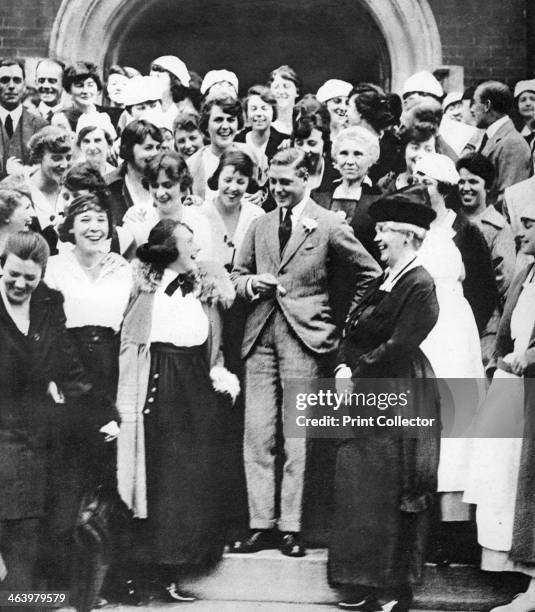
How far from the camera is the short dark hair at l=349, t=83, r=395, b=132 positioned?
6301 mm

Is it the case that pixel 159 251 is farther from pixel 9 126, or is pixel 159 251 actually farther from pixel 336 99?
pixel 336 99

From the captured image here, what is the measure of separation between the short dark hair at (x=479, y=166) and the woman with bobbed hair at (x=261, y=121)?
121cm

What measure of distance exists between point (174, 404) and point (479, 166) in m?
2.56

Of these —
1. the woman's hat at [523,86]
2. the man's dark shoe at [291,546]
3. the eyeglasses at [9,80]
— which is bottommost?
the man's dark shoe at [291,546]

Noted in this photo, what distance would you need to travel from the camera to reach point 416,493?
19.6 ft

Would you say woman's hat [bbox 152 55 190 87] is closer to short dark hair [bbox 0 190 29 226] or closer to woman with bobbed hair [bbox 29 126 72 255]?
woman with bobbed hair [bbox 29 126 72 255]

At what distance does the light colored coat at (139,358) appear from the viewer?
6.05 m

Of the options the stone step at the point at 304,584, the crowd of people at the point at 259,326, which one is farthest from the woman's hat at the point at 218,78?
the stone step at the point at 304,584

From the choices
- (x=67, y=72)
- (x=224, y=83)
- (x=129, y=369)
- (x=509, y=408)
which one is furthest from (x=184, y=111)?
(x=509, y=408)

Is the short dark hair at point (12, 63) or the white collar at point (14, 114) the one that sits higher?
the short dark hair at point (12, 63)

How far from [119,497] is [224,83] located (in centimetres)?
283

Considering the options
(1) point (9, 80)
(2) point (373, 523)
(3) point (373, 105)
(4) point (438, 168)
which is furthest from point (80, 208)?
(2) point (373, 523)

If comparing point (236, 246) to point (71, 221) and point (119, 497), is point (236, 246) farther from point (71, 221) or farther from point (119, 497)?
point (119, 497)

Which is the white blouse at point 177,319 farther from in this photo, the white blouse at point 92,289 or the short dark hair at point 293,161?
the short dark hair at point 293,161
